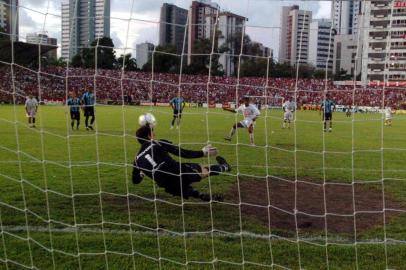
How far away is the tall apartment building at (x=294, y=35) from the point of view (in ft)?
19.1

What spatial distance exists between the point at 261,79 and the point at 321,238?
2.35 metres

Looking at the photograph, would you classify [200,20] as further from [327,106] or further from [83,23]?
[327,106]

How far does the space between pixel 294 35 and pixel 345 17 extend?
0.72m

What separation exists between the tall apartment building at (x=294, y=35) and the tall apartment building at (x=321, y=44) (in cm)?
7

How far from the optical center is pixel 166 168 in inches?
280

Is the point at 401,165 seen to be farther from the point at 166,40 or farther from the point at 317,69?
the point at 166,40

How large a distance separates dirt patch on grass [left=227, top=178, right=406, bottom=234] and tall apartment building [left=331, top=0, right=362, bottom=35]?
2.48 meters

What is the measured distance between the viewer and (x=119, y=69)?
6.89m

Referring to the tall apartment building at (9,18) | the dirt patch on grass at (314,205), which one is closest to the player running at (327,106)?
the dirt patch on grass at (314,205)

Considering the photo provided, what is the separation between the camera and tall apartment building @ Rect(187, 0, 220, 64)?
6.27 metres

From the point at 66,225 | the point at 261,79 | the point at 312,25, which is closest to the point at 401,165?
the point at 261,79

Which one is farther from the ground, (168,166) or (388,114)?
(388,114)

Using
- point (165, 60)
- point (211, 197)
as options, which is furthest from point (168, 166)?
point (165, 60)

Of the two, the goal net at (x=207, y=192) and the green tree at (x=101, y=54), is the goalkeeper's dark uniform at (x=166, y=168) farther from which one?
the green tree at (x=101, y=54)
